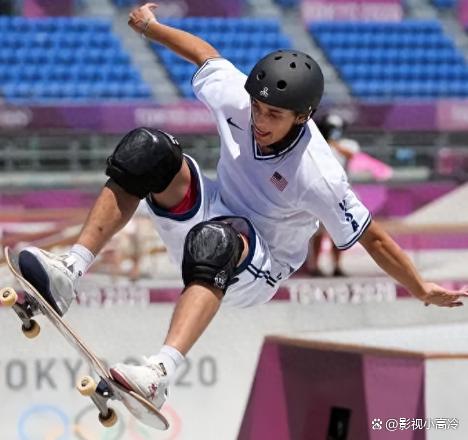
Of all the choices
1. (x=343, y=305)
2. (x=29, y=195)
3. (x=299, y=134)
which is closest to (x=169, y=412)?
(x=343, y=305)

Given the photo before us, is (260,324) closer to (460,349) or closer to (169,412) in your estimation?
(169,412)

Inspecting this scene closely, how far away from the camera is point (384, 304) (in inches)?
280

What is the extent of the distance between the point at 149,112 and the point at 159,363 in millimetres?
9487

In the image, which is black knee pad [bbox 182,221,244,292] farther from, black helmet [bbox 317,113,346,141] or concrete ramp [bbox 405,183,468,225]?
concrete ramp [bbox 405,183,468,225]

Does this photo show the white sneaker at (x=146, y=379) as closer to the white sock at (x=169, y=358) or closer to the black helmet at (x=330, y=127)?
the white sock at (x=169, y=358)

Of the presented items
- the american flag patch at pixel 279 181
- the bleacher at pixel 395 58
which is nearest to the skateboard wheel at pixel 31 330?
the american flag patch at pixel 279 181

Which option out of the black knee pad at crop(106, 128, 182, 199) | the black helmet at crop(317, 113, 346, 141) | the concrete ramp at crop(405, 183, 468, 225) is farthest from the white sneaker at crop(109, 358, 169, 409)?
the concrete ramp at crop(405, 183, 468, 225)

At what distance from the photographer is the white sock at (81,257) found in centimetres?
425

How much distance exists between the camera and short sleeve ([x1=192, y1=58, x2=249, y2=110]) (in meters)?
4.44

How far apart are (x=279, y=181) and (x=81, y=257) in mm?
791

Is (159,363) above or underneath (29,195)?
underneath

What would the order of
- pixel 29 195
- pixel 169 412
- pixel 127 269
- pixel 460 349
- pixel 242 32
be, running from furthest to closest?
pixel 242 32, pixel 29 195, pixel 127 269, pixel 169 412, pixel 460 349

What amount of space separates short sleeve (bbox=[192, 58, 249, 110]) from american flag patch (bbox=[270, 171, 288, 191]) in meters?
0.33

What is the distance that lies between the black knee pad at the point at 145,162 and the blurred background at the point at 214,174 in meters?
1.47
